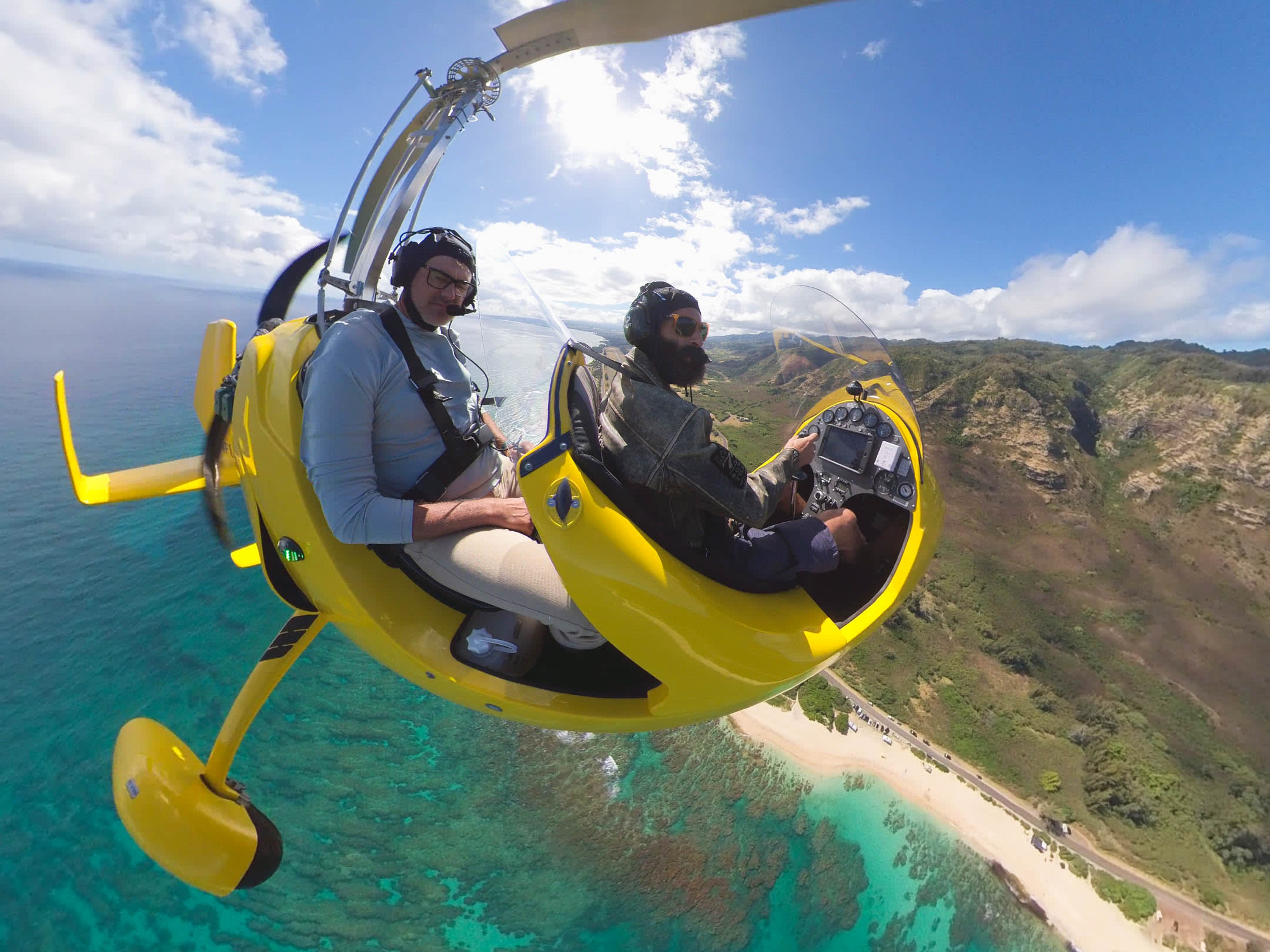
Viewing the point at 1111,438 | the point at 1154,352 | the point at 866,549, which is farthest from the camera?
the point at 1154,352

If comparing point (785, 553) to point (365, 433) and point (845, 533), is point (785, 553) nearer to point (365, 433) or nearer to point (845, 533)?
point (845, 533)

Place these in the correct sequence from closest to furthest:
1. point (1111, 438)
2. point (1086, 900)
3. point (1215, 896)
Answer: point (1086, 900) → point (1215, 896) → point (1111, 438)

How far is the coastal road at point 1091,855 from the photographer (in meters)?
17.4

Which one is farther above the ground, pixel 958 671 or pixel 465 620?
pixel 465 620

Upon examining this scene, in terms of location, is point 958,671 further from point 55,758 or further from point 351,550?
point 55,758

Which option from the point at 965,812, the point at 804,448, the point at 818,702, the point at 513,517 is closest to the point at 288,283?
the point at 513,517

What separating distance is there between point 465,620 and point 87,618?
20188 mm

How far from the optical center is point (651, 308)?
6.00 feet

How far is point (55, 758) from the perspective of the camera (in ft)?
33.9

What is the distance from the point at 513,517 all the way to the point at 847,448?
6.24 feet

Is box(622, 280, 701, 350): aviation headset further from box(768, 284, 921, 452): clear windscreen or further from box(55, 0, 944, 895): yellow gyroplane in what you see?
box(768, 284, 921, 452): clear windscreen

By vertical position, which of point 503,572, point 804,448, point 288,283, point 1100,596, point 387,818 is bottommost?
point 387,818

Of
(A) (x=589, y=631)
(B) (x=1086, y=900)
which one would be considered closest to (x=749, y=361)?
(A) (x=589, y=631)

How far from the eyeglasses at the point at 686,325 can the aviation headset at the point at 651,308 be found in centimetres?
4
